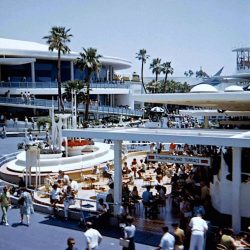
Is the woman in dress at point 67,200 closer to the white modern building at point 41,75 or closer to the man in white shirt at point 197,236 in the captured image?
the man in white shirt at point 197,236

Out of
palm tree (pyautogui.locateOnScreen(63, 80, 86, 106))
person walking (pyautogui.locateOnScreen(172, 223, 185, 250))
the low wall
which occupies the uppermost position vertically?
palm tree (pyautogui.locateOnScreen(63, 80, 86, 106))

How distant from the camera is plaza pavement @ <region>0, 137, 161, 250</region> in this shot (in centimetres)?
1193

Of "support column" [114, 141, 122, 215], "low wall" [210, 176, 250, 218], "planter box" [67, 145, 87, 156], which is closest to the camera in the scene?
"low wall" [210, 176, 250, 218]

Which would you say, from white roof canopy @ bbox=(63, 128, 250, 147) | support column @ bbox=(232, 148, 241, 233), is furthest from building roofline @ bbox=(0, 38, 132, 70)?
support column @ bbox=(232, 148, 241, 233)

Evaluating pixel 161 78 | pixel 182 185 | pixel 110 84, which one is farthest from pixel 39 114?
pixel 161 78

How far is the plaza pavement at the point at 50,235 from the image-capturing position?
39.1 feet

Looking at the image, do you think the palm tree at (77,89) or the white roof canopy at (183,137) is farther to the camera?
the palm tree at (77,89)

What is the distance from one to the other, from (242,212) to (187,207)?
1.67 metres

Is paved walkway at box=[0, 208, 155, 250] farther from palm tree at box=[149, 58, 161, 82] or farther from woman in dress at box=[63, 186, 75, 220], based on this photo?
palm tree at box=[149, 58, 161, 82]

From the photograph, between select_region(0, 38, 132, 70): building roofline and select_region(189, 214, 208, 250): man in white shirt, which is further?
select_region(0, 38, 132, 70): building roofline

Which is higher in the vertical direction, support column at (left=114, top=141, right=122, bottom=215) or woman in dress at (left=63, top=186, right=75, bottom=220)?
support column at (left=114, top=141, right=122, bottom=215)

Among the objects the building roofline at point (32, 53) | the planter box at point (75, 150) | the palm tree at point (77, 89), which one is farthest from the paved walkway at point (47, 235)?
the building roofline at point (32, 53)

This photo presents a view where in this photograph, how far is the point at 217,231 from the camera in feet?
36.8

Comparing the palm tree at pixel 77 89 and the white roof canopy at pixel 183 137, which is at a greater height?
the palm tree at pixel 77 89
